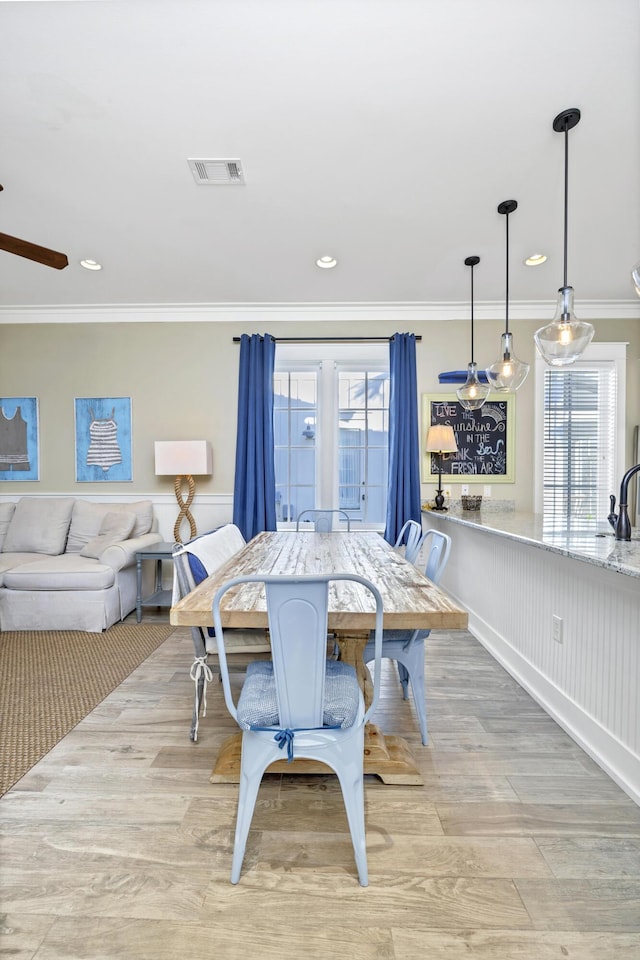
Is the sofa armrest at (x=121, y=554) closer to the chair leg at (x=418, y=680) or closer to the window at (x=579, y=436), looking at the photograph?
the chair leg at (x=418, y=680)

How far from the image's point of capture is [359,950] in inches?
41.2

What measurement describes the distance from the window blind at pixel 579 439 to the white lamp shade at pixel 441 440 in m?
1.03

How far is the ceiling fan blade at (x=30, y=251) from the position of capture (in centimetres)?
204

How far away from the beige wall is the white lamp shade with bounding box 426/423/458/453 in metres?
0.53

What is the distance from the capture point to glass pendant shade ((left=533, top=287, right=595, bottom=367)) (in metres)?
2.01

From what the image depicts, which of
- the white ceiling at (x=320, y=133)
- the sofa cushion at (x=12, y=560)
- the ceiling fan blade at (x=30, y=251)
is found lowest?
the sofa cushion at (x=12, y=560)

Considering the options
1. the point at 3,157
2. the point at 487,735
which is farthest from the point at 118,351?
the point at 487,735

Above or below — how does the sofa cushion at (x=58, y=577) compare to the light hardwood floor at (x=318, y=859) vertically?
above

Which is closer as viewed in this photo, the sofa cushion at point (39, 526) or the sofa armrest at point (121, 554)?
the sofa armrest at point (121, 554)

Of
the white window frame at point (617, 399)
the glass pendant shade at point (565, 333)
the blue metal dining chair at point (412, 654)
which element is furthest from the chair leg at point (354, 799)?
the white window frame at point (617, 399)

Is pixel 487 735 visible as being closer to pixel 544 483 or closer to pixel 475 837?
pixel 475 837

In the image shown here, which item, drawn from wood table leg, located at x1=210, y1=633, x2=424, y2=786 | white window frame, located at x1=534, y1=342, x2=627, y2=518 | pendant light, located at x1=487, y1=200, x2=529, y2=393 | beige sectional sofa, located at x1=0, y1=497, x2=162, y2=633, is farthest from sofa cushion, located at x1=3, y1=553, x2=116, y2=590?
white window frame, located at x1=534, y1=342, x2=627, y2=518

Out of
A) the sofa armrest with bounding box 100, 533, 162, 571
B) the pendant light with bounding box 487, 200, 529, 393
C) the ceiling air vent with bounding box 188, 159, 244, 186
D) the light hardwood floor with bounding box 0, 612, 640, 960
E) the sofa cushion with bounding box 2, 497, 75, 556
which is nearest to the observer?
the light hardwood floor with bounding box 0, 612, 640, 960

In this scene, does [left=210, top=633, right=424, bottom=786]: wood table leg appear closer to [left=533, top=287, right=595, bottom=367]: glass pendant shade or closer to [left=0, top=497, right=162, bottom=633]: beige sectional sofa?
[left=533, top=287, right=595, bottom=367]: glass pendant shade
